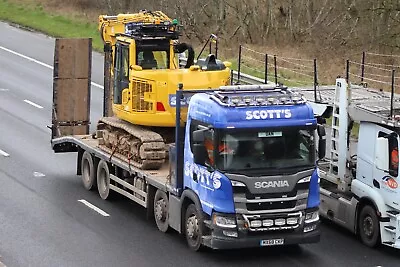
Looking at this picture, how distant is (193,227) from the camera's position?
56.4ft

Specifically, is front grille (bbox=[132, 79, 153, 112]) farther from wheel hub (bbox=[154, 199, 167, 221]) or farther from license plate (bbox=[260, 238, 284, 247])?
license plate (bbox=[260, 238, 284, 247])

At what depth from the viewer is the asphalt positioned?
16984mm

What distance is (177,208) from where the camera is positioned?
1770 cm

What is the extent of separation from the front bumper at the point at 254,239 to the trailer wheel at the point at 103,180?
4.73 m

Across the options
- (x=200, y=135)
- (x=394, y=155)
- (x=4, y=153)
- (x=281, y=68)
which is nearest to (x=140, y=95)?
(x=200, y=135)

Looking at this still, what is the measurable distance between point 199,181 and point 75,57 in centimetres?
749

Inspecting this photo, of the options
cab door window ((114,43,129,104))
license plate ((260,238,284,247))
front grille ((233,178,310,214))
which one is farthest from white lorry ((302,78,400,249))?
cab door window ((114,43,129,104))

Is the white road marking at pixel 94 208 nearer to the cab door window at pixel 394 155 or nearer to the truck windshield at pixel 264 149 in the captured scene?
the truck windshield at pixel 264 149

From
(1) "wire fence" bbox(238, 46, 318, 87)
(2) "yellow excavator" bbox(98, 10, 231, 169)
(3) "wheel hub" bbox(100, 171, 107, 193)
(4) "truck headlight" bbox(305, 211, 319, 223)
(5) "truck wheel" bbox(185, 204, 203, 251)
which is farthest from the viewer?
(1) "wire fence" bbox(238, 46, 318, 87)

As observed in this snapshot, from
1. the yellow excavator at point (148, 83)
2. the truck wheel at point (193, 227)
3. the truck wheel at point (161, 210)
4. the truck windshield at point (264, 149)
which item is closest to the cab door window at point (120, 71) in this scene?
the yellow excavator at point (148, 83)

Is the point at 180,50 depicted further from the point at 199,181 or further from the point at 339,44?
the point at 339,44

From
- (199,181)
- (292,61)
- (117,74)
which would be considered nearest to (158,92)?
(117,74)

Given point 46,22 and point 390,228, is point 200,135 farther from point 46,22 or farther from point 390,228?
point 46,22

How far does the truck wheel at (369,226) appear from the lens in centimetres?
1762
